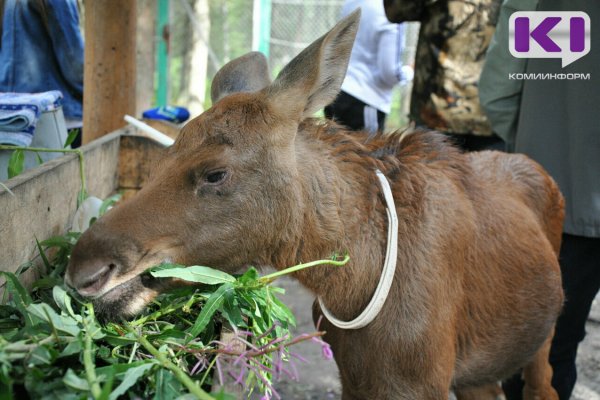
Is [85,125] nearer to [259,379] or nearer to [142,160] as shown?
[142,160]

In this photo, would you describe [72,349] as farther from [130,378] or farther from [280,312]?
[280,312]

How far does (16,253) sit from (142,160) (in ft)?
7.31

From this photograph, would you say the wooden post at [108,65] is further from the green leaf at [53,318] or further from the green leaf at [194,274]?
the green leaf at [53,318]

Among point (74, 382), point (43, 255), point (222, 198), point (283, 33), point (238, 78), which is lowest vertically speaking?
point (283, 33)

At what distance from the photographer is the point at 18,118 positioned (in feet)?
11.3

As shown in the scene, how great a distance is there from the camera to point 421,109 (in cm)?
510

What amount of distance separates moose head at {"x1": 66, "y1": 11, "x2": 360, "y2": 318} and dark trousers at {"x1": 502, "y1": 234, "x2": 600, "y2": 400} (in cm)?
217

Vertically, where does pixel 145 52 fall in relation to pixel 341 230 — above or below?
below

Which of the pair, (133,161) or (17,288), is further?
(133,161)

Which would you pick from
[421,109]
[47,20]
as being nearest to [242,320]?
[421,109]

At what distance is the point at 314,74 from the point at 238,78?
0.78 m

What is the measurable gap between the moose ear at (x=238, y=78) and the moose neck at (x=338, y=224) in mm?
608

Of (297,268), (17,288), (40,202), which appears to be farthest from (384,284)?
(40,202)

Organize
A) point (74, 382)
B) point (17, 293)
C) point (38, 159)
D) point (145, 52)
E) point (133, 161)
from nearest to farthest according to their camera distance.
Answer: point (74, 382), point (17, 293), point (38, 159), point (133, 161), point (145, 52)
